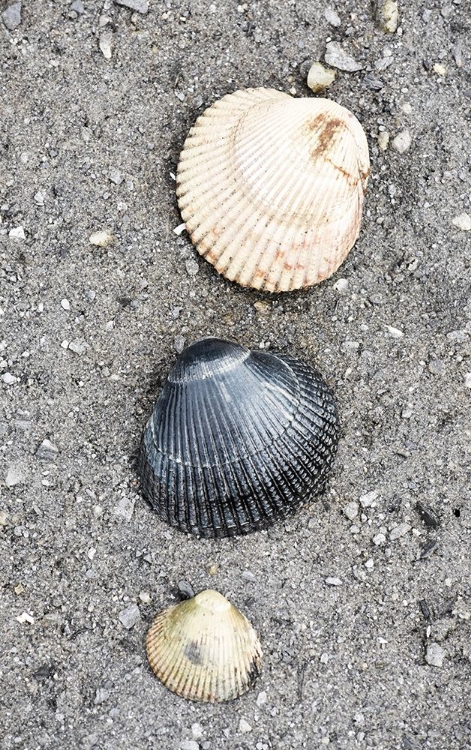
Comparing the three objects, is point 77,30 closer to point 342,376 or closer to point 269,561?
point 342,376

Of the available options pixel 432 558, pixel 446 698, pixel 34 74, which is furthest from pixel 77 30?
pixel 446 698

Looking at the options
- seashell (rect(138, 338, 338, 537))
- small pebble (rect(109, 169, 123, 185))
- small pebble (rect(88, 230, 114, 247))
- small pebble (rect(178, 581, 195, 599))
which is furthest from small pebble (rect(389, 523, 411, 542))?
small pebble (rect(109, 169, 123, 185))

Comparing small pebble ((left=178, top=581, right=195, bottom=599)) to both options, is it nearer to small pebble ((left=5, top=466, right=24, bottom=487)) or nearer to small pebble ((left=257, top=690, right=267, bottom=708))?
small pebble ((left=257, top=690, right=267, bottom=708))

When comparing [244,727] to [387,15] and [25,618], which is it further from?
[387,15]

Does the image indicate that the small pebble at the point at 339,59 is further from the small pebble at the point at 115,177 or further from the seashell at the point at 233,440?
the seashell at the point at 233,440

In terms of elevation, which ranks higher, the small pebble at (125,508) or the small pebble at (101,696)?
the small pebble at (125,508)

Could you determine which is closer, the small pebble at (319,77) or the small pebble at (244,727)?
the small pebble at (244,727)

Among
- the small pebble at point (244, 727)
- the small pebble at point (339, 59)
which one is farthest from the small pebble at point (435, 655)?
the small pebble at point (339, 59)
